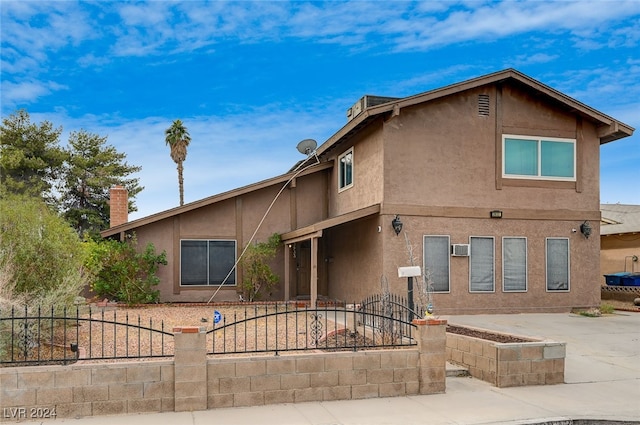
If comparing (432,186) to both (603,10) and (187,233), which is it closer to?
(603,10)

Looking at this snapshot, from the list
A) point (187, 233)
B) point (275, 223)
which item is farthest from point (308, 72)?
point (187, 233)

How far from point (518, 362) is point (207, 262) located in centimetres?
1143

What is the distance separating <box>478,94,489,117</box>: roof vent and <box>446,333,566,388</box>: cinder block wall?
28.1 ft

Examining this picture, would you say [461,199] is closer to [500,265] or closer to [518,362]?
[500,265]

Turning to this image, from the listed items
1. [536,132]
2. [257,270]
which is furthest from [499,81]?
[257,270]

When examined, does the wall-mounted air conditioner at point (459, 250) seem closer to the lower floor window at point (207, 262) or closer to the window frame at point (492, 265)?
the window frame at point (492, 265)

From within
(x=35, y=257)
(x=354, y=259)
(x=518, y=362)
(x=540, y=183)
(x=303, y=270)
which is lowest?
(x=518, y=362)

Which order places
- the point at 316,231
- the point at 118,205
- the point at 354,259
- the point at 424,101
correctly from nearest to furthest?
1. the point at 424,101
2. the point at 316,231
3. the point at 354,259
4. the point at 118,205

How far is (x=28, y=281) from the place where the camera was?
996 cm

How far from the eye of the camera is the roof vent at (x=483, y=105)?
1591 cm

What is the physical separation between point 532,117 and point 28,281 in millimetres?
13502

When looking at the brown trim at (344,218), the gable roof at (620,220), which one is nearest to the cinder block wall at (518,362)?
the brown trim at (344,218)

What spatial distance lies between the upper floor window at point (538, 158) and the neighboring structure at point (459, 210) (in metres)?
0.03

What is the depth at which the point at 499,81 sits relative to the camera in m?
15.8
